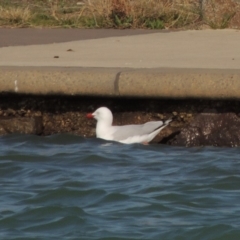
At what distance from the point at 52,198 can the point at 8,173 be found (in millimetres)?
843

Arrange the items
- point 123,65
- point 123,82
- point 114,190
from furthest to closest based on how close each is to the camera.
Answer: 1. point 123,65
2. point 123,82
3. point 114,190

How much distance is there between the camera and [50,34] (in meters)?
12.1

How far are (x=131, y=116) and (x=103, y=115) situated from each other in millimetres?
425

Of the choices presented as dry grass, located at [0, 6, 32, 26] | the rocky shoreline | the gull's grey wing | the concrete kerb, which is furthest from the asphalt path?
the gull's grey wing

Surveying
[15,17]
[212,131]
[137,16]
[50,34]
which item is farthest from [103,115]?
[15,17]

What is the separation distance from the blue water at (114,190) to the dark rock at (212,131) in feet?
0.55

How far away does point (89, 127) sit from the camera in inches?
326

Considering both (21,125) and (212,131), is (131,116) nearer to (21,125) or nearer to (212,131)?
(212,131)

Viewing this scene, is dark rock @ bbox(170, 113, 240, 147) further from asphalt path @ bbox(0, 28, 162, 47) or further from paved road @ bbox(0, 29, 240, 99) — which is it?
asphalt path @ bbox(0, 28, 162, 47)

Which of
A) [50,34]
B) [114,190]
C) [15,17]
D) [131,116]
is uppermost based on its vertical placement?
[15,17]

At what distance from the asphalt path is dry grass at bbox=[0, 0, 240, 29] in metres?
0.55

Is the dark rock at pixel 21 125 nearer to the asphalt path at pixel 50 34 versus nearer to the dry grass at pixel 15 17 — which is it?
the asphalt path at pixel 50 34

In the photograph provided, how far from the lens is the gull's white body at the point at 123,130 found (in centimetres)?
751

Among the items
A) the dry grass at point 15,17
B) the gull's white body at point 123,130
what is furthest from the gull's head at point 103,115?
the dry grass at point 15,17
